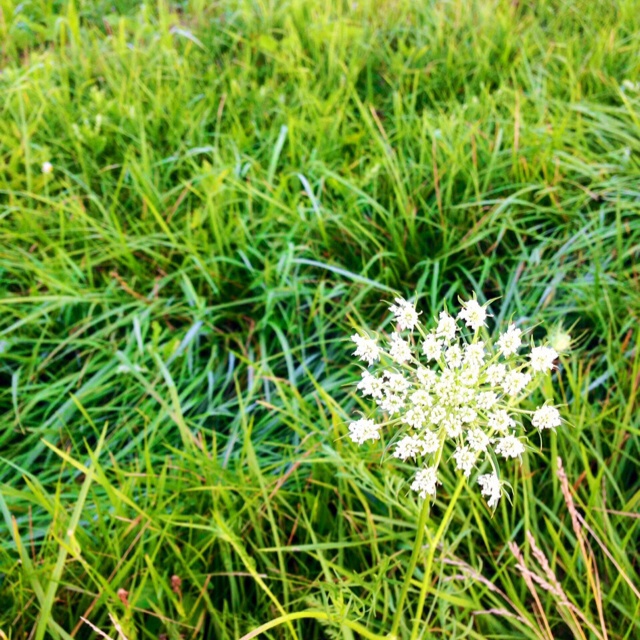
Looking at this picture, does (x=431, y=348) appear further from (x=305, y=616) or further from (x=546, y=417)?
(x=305, y=616)

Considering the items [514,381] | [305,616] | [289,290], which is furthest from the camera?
[289,290]

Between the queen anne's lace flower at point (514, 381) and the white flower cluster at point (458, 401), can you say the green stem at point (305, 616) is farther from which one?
the queen anne's lace flower at point (514, 381)

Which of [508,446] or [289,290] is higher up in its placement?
[508,446]

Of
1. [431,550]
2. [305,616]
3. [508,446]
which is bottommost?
[305,616]

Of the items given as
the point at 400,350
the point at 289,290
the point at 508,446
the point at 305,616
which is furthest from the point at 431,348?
the point at 289,290

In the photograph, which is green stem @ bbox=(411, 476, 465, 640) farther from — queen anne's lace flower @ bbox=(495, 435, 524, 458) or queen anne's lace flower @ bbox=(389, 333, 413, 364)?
queen anne's lace flower @ bbox=(389, 333, 413, 364)

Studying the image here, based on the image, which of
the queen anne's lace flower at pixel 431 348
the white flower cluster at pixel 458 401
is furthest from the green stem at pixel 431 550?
the queen anne's lace flower at pixel 431 348

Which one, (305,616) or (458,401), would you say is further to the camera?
(305,616)

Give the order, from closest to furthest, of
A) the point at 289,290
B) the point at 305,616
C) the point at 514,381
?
1. the point at 514,381
2. the point at 305,616
3. the point at 289,290

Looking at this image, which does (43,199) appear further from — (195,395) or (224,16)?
(224,16)
